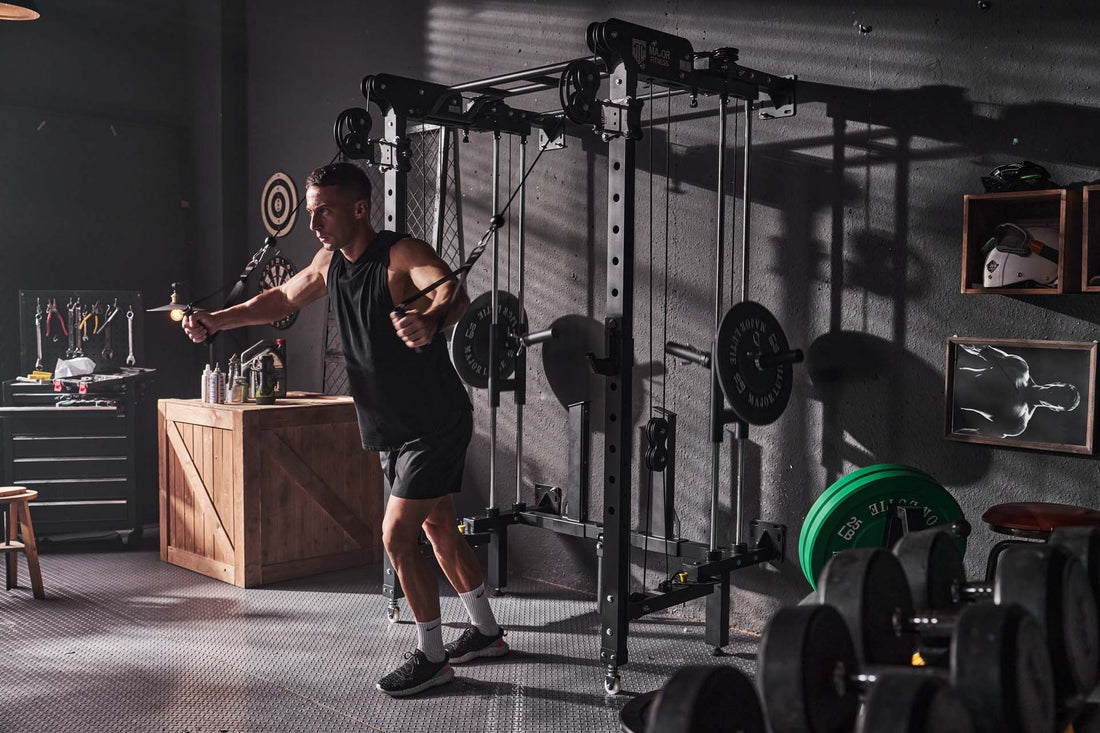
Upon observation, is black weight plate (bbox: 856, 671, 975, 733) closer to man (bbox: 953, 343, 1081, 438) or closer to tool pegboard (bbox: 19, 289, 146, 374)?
man (bbox: 953, 343, 1081, 438)

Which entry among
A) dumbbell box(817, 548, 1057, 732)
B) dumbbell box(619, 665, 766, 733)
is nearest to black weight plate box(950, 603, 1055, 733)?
dumbbell box(817, 548, 1057, 732)

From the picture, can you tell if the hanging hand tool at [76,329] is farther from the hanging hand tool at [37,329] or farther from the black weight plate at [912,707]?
the black weight plate at [912,707]

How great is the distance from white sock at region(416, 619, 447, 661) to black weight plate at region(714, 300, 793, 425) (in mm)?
1223

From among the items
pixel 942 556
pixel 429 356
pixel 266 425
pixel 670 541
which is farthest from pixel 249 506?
pixel 942 556

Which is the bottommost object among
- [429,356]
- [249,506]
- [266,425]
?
[249,506]

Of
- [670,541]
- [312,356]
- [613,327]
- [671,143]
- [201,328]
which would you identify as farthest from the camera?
[312,356]

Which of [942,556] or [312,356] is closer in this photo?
[942,556]

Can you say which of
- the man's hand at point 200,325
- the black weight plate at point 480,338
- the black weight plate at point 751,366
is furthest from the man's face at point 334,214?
the black weight plate at point 751,366

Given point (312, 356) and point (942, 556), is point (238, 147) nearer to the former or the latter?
point (312, 356)

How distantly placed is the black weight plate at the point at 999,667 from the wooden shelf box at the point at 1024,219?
6.00 ft

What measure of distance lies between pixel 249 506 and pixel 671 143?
2389mm

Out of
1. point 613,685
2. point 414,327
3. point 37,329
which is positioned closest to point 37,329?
point 37,329

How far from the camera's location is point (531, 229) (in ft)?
15.9

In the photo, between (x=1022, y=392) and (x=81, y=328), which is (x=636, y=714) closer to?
(x=1022, y=392)
